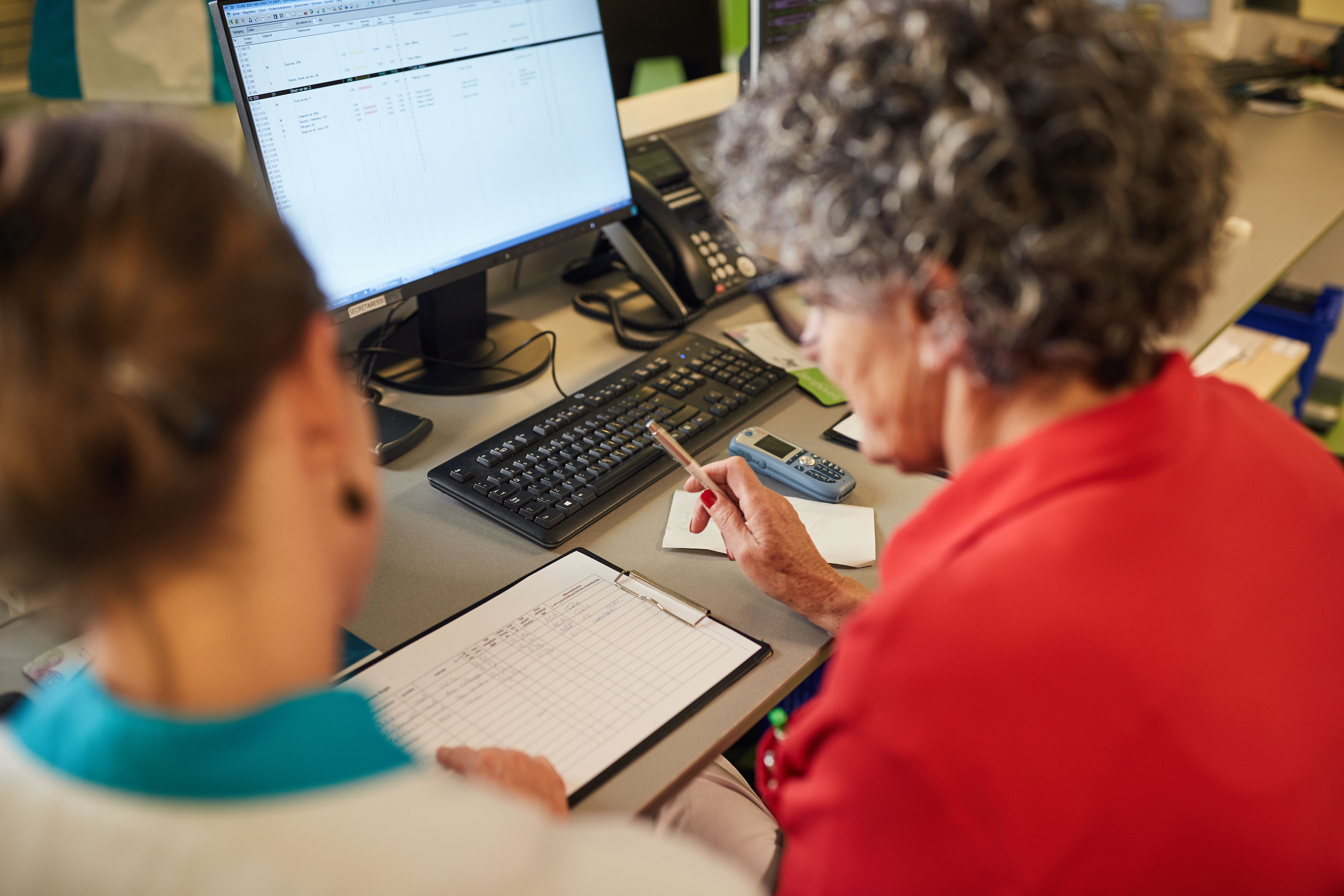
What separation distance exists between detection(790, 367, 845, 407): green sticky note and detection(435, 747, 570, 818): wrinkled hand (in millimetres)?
709

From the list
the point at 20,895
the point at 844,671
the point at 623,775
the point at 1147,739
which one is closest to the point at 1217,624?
the point at 1147,739

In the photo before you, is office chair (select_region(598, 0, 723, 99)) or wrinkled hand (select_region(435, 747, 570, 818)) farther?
office chair (select_region(598, 0, 723, 99))

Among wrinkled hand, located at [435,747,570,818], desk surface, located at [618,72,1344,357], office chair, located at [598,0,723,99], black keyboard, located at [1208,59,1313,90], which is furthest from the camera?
black keyboard, located at [1208,59,1313,90]

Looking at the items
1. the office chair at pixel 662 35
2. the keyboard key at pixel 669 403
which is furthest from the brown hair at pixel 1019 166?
the office chair at pixel 662 35

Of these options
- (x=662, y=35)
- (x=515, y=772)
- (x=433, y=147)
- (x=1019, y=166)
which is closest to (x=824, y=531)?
(x=515, y=772)

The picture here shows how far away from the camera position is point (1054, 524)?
0.59 metres

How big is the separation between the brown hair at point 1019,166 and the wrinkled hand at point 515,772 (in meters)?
0.43

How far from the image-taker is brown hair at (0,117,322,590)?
401 mm

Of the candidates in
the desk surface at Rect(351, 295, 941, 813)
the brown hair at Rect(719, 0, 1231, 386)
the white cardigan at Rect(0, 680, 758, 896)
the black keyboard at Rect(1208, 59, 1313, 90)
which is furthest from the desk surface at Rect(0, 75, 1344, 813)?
the black keyboard at Rect(1208, 59, 1313, 90)

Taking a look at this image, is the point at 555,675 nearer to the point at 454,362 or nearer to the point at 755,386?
the point at 755,386

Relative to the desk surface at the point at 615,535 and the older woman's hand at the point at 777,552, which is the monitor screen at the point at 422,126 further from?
the older woman's hand at the point at 777,552

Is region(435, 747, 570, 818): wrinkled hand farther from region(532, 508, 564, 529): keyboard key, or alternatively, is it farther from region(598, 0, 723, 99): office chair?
region(598, 0, 723, 99): office chair

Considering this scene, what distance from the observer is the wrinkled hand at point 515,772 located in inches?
28.2

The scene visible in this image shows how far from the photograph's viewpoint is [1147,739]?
1.84 feet
